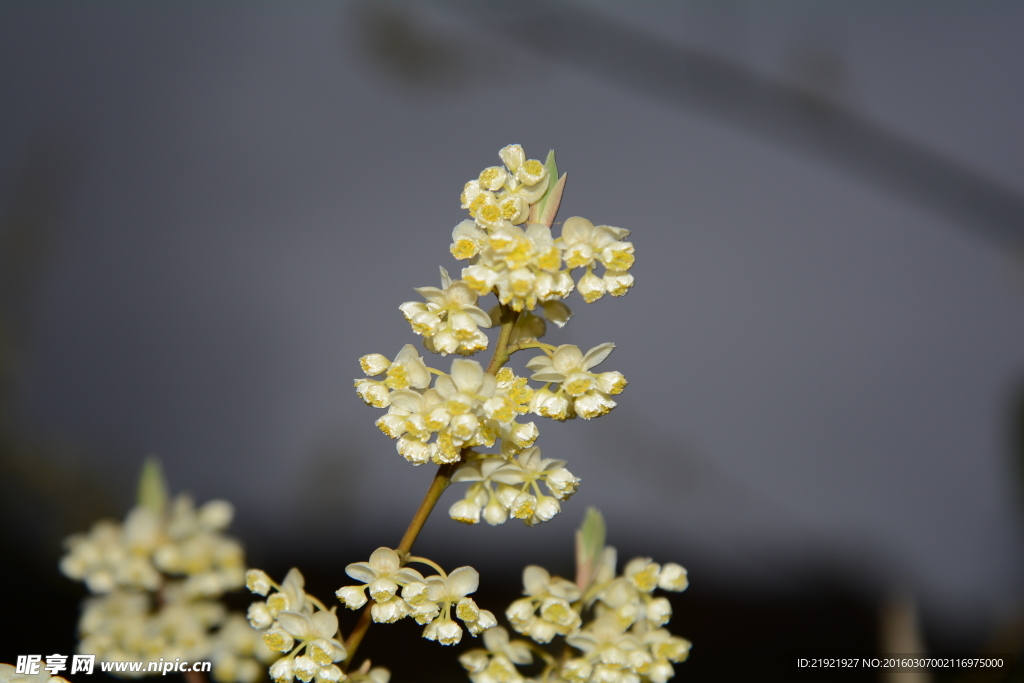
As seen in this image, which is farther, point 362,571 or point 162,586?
point 162,586

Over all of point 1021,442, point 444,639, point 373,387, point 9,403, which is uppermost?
point 1021,442

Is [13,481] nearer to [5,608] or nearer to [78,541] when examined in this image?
[5,608]

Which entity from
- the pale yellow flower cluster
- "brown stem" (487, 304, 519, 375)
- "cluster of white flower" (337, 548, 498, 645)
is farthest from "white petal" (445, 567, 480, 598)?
the pale yellow flower cluster

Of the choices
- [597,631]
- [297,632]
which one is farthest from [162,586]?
[597,631]

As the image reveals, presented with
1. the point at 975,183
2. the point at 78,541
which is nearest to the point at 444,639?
the point at 78,541

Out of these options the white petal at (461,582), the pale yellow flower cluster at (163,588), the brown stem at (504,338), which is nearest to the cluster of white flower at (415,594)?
the white petal at (461,582)

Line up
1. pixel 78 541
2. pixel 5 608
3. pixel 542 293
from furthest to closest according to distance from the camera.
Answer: pixel 5 608 → pixel 78 541 → pixel 542 293

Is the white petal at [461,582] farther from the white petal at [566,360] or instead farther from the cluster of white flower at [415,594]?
the white petal at [566,360]

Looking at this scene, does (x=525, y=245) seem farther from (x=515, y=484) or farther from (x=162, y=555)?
(x=162, y=555)
